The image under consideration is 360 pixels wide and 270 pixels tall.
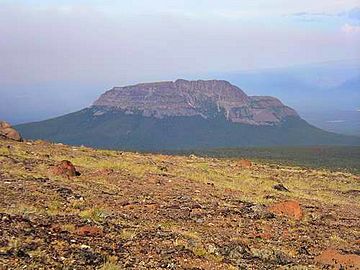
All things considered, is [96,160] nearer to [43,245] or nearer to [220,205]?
[220,205]

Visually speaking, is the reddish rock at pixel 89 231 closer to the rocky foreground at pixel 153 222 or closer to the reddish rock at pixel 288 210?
the rocky foreground at pixel 153 222

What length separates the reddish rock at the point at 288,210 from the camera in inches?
905

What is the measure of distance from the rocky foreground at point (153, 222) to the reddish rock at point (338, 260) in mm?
32

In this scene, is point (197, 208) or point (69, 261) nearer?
point (69, 261)

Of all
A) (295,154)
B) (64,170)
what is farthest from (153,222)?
(295,154)

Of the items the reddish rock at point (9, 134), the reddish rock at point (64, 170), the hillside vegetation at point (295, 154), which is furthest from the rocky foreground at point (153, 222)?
the hillside vegetation at point (295, 154)

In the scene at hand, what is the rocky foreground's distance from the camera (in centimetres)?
1320

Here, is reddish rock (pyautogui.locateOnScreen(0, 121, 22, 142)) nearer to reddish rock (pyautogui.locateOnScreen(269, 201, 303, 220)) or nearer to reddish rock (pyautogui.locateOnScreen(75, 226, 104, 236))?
reddish rock (pyautogui.locateOnScreen(269, 201, 303, 220))

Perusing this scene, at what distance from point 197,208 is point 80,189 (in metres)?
5.41

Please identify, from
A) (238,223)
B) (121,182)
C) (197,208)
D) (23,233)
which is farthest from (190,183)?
(23,233)

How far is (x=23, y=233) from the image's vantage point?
44.7 feet

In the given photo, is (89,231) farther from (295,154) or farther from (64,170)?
(295,154)

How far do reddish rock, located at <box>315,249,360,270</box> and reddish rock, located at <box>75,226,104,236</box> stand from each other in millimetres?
6861

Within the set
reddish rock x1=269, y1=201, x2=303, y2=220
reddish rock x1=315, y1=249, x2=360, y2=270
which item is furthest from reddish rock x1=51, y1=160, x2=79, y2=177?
reddish rock x1=315, y1=249, x2=360, y2=270
